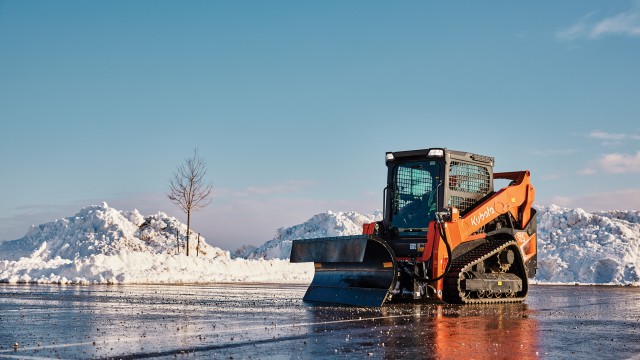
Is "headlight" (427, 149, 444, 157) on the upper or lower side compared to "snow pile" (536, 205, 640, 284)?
upper

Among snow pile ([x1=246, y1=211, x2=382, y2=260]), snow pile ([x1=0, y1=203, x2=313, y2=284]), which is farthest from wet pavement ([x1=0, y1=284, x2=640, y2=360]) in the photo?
snow pile ([x1=246, y1=211, x2=382, y2=260])

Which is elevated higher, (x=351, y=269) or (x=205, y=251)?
(x=351, y=269)

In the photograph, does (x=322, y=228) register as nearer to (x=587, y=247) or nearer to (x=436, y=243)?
(x=587, y=247)

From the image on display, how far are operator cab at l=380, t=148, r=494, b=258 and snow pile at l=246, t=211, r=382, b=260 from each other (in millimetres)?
36324

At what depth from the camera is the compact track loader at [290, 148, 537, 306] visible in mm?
13555

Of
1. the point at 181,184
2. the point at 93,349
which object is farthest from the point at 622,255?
the point at 93,349

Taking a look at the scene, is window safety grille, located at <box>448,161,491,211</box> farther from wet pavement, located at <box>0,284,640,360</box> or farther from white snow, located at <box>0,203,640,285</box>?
white snow, located at <box>0,203,640,285</box>

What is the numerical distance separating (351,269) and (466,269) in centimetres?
222

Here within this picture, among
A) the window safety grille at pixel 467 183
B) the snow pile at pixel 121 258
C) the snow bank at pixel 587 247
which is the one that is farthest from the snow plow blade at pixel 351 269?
the snow bank at pixel 587 247

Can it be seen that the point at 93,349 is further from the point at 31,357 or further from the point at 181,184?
the point at 181,184

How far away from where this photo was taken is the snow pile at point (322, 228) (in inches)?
2100

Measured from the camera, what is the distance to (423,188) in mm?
15094

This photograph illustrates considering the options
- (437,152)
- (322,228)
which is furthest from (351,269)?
(322,228)

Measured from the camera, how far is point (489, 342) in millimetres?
7707
